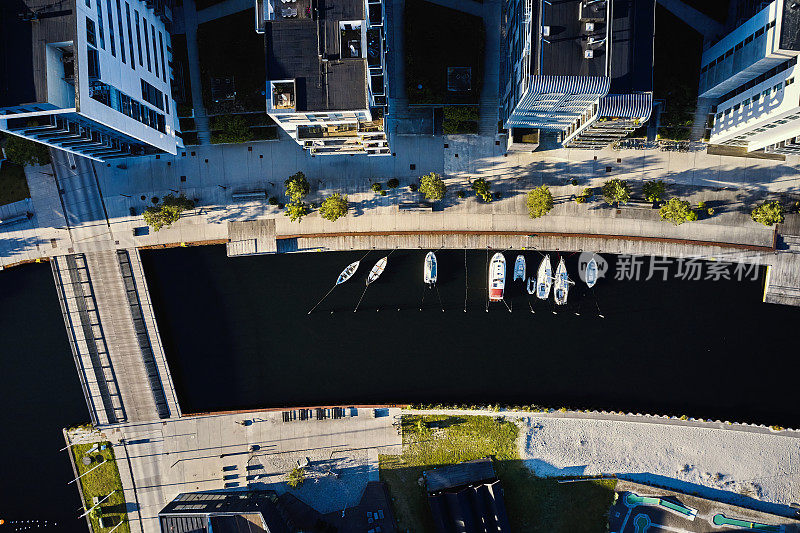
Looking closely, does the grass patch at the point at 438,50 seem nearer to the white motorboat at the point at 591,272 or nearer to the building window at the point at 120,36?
the white motorboat at the point at 591,272

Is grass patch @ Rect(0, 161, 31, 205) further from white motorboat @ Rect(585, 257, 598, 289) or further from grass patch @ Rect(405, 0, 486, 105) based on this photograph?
white motorboat @ Rect(585, 257, 598, 289)

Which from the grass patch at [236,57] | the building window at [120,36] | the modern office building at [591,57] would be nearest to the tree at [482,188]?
the modern office building at [591,57]

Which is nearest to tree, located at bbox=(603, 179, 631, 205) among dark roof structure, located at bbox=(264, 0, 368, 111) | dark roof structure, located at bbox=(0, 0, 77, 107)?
dark roof structure, located at bbox=(264, 0, 368, 111)

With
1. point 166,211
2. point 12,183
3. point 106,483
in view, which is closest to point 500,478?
point 106,483

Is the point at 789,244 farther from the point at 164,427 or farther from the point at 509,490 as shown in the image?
the point at 164,427

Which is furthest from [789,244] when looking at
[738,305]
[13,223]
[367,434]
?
[13,223]
